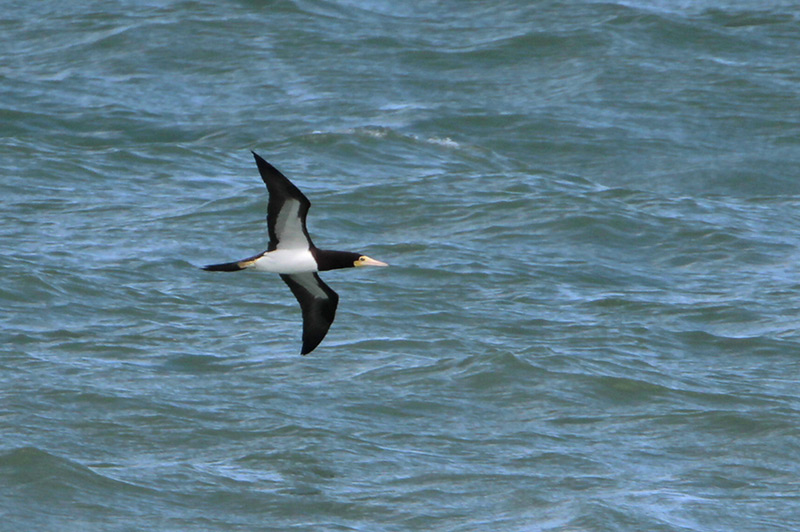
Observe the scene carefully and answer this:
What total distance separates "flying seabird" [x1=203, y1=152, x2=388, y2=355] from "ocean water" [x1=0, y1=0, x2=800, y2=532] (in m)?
1.50

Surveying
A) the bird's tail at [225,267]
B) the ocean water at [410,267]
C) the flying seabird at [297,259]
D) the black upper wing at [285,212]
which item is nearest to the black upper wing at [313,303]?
the flying seabird at [297,259]

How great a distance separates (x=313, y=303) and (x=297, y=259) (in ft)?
2.80

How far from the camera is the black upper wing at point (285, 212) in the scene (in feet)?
33.8

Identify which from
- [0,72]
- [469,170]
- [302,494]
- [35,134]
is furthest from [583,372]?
[0,72]

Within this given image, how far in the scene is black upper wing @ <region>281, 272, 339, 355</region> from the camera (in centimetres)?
1159

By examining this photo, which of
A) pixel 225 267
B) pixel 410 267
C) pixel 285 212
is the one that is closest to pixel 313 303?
pixel 285 212

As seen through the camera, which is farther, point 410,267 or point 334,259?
point 410,267

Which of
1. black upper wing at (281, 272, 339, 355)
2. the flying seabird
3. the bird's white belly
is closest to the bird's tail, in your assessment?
the flying seabird

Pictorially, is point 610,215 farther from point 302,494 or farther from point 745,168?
point 302,494

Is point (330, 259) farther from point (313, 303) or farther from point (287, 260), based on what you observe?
point (313, 303)

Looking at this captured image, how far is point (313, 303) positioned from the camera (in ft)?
38.5

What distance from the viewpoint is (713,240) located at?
18.4 m

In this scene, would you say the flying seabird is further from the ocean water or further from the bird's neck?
the ocean water

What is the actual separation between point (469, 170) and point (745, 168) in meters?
3.81
